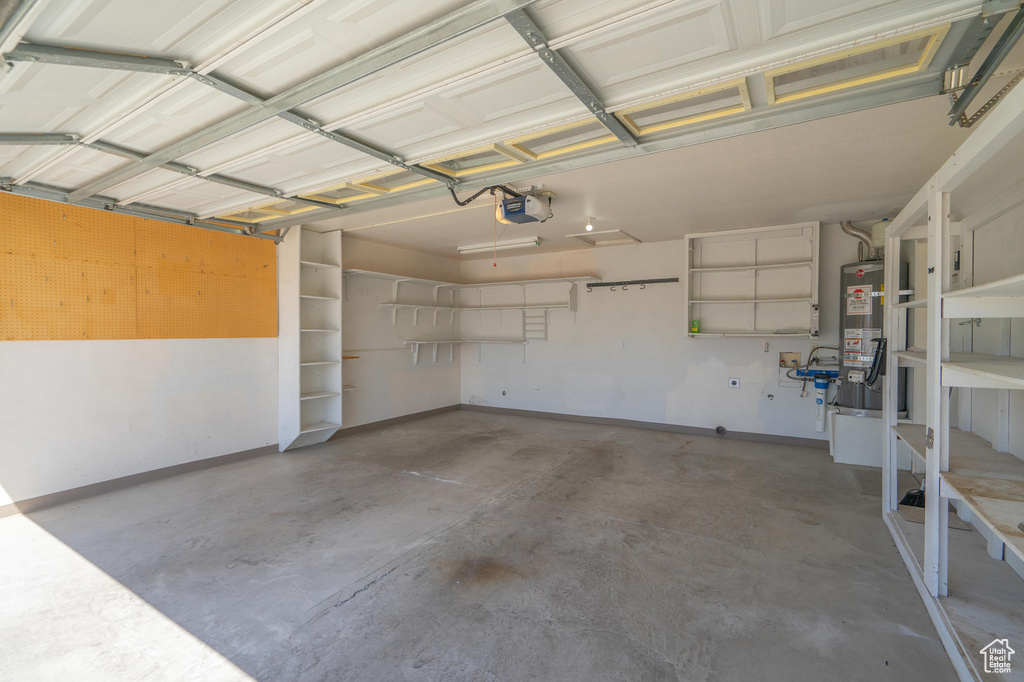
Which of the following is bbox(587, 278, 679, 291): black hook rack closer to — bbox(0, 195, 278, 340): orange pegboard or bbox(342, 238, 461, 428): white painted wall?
bbox(342, 238, 461, 428): white painted wall

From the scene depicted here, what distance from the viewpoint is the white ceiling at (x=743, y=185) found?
2.62 m

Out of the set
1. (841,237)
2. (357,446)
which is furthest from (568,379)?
(841,237)

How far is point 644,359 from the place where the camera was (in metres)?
6.25

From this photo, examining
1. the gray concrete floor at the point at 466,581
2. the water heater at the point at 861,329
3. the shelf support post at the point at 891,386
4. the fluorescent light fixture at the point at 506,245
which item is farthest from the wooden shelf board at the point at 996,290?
the fluorescent light fixture at the point at 506,245

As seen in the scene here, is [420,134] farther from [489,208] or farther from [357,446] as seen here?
[357,446]

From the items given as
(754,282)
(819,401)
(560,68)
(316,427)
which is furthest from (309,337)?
(819,401)

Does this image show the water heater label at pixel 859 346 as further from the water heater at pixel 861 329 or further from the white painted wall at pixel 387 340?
the white painted wall at pixel 387 340

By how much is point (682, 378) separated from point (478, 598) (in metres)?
4.50

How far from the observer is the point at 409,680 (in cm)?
179

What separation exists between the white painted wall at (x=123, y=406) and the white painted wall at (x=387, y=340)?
1.15 metres

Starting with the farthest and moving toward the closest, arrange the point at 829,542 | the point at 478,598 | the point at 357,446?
the point at 357,446
the point at 829,542
the point at 478,598

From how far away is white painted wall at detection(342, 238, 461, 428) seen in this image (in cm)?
598

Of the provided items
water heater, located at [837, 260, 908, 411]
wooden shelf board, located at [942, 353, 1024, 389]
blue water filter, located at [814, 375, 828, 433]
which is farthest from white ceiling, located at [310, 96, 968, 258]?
blue water filter, located at [814, 375, 828, 433]

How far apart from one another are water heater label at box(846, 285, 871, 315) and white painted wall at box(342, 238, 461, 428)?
554 cm
